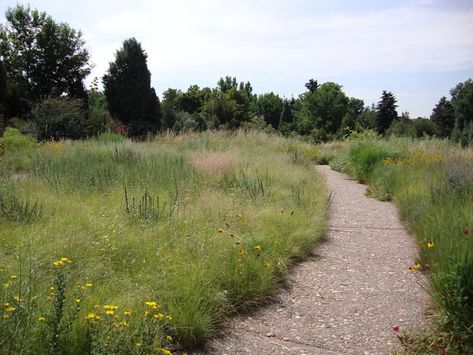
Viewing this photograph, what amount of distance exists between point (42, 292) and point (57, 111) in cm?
1622

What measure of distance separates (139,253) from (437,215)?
3.07 meters

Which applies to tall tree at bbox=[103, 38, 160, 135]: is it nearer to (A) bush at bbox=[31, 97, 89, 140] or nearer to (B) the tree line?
(B) the tree line

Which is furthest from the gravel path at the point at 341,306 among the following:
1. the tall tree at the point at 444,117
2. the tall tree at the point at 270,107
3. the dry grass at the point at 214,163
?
the tall tree at the point at 270,107

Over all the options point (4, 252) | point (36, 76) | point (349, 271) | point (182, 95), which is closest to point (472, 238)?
point (349, 271)

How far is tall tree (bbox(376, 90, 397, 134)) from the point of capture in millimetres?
51188

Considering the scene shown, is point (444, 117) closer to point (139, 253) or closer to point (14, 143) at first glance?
point (14, 143)

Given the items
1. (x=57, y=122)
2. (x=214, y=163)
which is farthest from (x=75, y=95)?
(x=214, y=163)

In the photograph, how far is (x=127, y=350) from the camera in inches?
98.6

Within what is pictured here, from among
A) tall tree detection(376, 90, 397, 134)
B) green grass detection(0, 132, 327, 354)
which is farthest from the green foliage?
green grass detection(0, 132, 327, 354)

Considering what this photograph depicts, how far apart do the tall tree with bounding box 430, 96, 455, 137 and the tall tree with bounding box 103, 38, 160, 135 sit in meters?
31.6

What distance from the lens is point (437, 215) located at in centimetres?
435

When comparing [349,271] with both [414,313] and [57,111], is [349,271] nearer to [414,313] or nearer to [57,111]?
[414,313]

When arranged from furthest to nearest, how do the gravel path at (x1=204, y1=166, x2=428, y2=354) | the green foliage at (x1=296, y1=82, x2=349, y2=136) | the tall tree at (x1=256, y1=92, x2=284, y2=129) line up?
the tall tree at (x1=256, y1=92, x2=284, y2=129) → the green foliage at (x1=296, y1=82, x2=349, y2=136) → the gravel path at (x1=204, y1=166, x2=428, y2=354)

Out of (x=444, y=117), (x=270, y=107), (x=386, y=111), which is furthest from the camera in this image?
(x=270, y=107)
